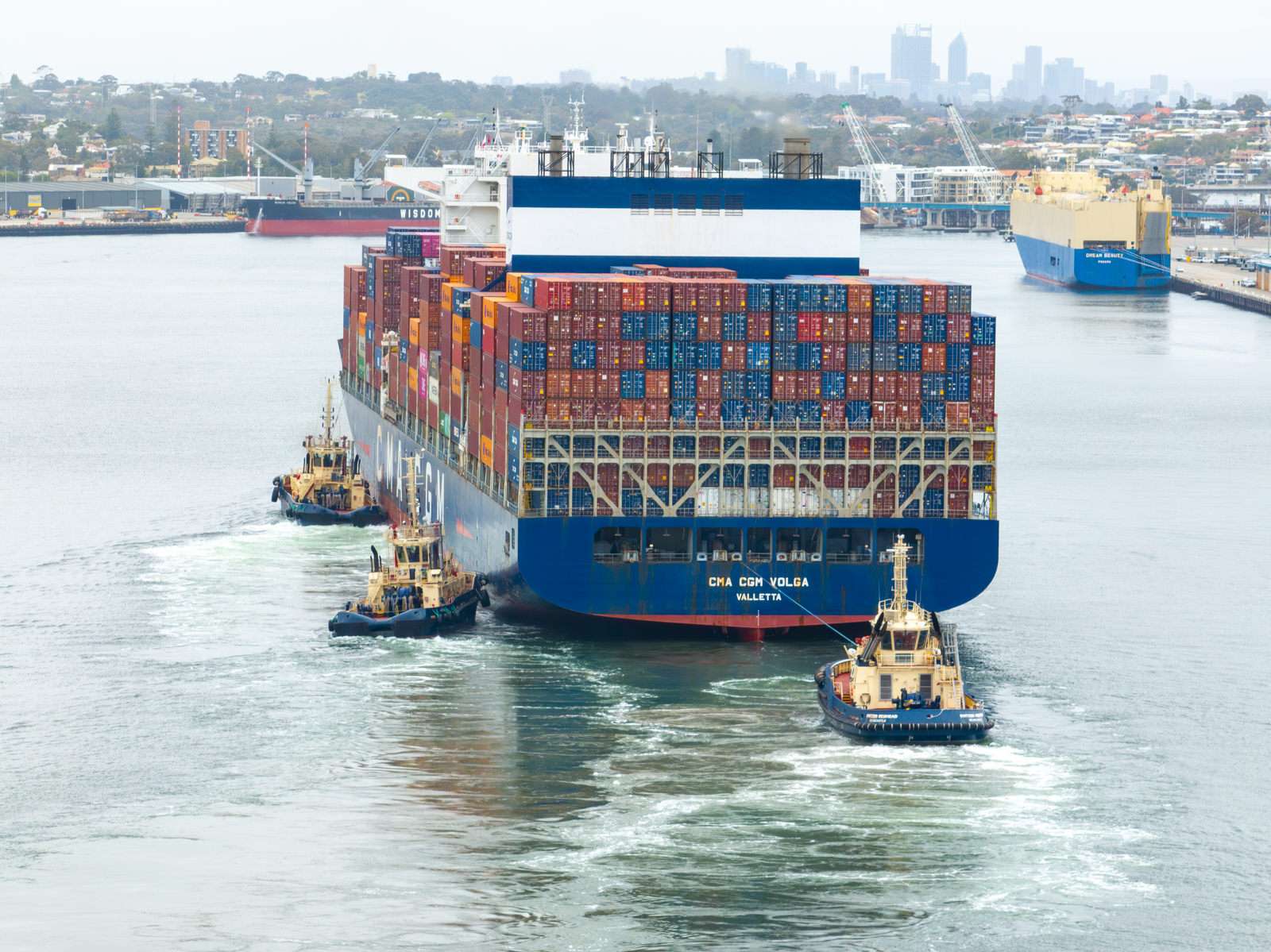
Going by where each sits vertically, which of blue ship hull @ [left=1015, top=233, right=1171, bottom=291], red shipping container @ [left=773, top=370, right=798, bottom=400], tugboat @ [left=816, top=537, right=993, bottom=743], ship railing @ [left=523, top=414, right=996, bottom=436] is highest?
red shipping container @ [left=773, top=370, right=798, bottom=400]

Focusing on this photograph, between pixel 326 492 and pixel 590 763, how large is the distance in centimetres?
2882

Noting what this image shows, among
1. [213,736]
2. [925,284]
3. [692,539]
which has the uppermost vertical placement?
[925,284]

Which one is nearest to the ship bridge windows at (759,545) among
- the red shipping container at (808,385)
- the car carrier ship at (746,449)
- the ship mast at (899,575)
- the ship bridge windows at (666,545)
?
the car carrier ship at (746,449)

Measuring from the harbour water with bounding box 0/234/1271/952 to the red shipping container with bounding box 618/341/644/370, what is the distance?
5.97 metres

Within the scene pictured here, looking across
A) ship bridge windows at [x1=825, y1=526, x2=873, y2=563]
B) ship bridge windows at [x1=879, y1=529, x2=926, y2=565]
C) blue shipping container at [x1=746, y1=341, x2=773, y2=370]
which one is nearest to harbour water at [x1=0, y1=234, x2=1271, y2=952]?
ship bridge windows at [x1=825, y1=526, x2=873, y2=563]

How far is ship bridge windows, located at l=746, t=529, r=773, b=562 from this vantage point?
5028 centimetres

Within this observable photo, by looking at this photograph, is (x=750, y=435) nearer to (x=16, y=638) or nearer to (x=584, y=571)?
(x=584, y=571)

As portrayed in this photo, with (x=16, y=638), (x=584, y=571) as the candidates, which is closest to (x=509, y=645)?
(x=584, y=571)

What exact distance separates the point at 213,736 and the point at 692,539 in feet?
37.1

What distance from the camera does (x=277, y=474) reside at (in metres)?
76.4

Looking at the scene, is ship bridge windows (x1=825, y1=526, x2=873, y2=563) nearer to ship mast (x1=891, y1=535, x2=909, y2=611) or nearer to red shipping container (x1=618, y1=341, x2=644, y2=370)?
ship mast (x1=891, y1=535, x2=909, y2=611)

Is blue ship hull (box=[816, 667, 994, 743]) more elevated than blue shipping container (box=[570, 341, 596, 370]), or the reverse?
blue shipping container (box=[570, 341, 596, 370])

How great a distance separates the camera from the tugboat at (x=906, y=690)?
145 feet

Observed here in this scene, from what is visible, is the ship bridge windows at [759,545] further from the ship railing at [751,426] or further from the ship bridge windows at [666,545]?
the ship railing at [751,426]
